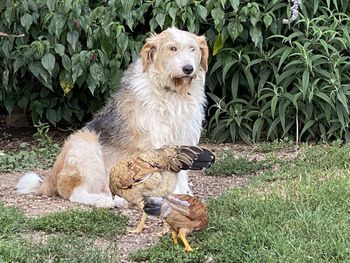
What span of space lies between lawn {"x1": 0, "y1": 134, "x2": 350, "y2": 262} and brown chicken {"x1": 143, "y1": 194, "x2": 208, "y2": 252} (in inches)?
4.2

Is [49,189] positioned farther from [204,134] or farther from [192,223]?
[204,134]

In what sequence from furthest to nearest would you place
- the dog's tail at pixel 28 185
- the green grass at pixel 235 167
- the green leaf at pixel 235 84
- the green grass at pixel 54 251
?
the green leaf at pixel 235 84 < the green grass at pixel 235 167 < the dog's tail at pixel 28 185 < the green grass at pixel 54 251

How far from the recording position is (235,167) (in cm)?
747

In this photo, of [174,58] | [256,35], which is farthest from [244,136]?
[174,58]

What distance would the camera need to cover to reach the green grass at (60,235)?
176 inches

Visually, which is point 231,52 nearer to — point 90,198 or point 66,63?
point 66,63

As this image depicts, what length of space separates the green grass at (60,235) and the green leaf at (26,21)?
2.96 metres

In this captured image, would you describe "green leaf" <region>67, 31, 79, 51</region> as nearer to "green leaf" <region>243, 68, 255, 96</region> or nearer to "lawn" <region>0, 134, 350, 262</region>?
"green leaf" <region>243, 68, 255, 96</region>

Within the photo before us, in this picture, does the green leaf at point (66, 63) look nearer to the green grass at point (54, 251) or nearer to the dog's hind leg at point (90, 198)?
the dog's hind leg at point (90, 198)

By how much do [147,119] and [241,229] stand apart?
5.78ft

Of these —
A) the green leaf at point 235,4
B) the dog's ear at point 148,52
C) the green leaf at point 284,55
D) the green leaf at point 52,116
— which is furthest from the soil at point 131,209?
the green leaf at point 235,4

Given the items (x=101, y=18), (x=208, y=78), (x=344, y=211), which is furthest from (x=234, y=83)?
(x=344, y=211)

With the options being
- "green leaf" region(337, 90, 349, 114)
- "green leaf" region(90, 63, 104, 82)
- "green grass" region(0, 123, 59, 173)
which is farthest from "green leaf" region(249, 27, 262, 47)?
"green grass" region(0, 123, 59, 173)

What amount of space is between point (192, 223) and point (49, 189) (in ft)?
7.06
